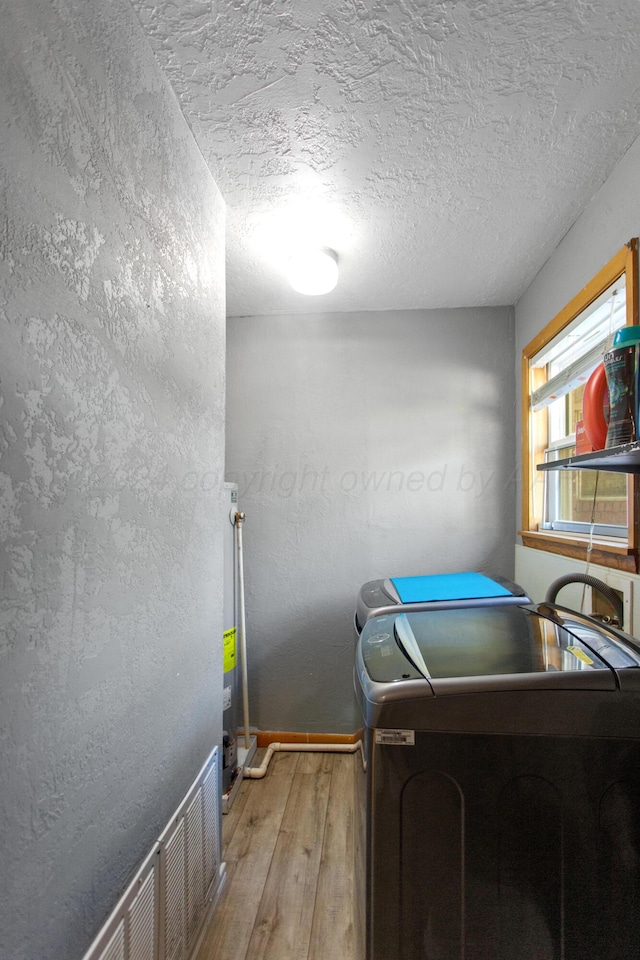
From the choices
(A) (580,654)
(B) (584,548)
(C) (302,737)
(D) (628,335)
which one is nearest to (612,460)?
(D) (628,335)

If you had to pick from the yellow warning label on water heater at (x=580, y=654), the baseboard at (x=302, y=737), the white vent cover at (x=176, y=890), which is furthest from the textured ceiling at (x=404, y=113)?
the baseboard at (x=302, y=737)

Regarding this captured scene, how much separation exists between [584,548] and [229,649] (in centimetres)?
162

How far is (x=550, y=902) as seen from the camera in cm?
95

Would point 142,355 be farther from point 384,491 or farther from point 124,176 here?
point 384,491

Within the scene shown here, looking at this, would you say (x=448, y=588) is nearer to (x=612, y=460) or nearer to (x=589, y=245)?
(x=612, y=460)

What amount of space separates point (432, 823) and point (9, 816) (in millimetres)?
758

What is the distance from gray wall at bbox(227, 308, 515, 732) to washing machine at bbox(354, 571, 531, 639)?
49 centimetres

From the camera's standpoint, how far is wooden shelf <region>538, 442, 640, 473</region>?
96 centimetres

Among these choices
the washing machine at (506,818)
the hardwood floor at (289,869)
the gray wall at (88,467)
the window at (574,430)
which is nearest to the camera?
the gray wall at (88,467)

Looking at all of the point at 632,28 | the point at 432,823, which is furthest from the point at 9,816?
the point at 632,28

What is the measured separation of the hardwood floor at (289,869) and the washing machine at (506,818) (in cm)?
22

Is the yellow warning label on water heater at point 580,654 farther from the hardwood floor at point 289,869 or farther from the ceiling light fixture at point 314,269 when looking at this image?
the ceiling light fixture at point 314,269

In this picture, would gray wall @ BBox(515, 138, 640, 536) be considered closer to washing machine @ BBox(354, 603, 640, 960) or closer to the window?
the window

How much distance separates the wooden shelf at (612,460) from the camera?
96 cm
